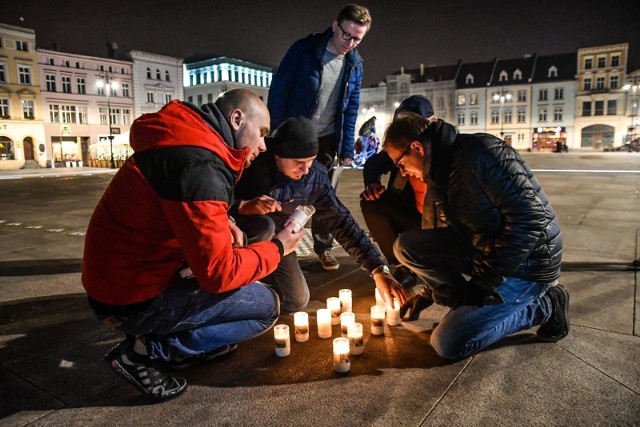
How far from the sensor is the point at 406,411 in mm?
2330

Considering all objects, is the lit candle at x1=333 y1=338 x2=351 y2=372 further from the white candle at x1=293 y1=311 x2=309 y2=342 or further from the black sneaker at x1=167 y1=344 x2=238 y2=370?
the black sneaker at x1=167 y1=344 x2=238 y2=370

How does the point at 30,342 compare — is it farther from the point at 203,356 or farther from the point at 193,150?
the point at 193,150

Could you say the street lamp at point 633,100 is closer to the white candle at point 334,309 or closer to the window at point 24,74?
the white candle at point 334,309

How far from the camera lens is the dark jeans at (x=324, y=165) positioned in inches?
201

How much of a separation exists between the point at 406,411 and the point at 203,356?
1.32 metres

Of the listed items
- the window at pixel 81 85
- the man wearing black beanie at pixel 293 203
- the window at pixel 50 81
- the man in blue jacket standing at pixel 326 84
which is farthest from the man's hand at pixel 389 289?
the window at pixel 81 85

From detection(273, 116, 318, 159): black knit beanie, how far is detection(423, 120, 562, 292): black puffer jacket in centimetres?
93

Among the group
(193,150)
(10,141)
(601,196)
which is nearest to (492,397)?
(193,150)

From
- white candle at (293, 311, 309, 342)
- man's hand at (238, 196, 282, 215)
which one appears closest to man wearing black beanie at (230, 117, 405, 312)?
man's hand at (238, 196, 282, 215)

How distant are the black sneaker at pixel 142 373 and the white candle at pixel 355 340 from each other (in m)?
1.09

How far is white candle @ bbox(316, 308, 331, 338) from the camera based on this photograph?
3254 millimetres

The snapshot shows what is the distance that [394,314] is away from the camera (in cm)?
343

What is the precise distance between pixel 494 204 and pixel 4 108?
5275 cm

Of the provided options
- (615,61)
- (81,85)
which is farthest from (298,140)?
(615,61)
